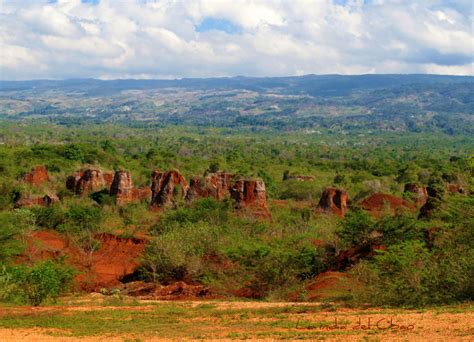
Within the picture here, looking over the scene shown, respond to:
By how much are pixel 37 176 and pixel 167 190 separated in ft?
54.9

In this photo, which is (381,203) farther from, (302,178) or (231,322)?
(231,322)

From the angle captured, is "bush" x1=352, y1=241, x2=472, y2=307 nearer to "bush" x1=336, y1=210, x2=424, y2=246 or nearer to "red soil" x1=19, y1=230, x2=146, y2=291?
"bush" x1=336, y1=210, x2=424, y2=246

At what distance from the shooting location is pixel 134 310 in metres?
28.3

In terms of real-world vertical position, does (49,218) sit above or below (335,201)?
below

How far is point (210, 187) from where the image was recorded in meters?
59.2

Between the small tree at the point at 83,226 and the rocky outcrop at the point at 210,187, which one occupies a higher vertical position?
the rocky outcrop at the point at 210,187

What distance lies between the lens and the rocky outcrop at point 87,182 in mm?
62344

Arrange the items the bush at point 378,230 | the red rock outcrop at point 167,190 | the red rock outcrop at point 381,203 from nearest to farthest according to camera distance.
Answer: the bush at point 378,230 → the red rock outcrop at point 167,190 → the red rock outcrop at point 381,203

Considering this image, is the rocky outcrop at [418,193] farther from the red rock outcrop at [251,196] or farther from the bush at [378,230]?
the bush at [378,230]

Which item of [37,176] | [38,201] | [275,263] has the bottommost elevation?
[38,201]

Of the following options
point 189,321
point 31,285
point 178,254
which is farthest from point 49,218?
point 189,321

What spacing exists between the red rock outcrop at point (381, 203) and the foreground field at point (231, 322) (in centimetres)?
3217

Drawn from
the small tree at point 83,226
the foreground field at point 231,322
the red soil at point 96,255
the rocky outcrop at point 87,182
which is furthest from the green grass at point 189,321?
the rocky outcrop at point 87,182

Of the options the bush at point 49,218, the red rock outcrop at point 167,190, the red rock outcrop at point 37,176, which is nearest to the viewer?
the bush at point 49,218
